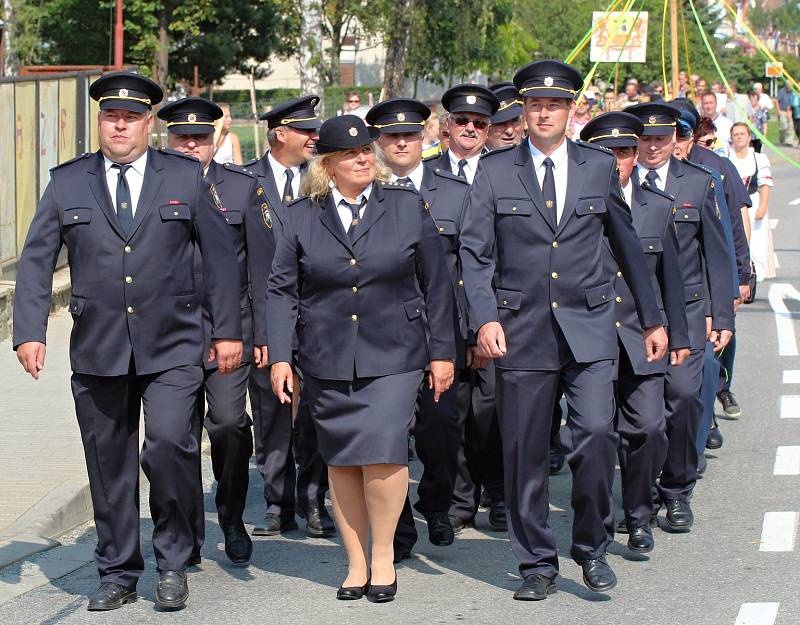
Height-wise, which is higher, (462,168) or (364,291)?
(462,168)

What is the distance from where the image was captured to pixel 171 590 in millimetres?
6410

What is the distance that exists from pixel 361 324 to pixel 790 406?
5.36 meters

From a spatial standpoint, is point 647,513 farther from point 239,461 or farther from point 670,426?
point 239,461

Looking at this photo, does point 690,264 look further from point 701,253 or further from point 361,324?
point 361,324

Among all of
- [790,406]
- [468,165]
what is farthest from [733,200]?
[790,406]

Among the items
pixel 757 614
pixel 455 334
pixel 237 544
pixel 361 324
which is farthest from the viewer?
pixel 237 544

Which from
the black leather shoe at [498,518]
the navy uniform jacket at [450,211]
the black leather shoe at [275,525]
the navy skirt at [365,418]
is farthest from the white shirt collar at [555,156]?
the black leather shoe at [275,525]

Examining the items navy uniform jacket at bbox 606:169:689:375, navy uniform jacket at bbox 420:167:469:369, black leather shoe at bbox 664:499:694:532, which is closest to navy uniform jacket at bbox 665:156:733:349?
navy uniform jacket at bbox 606:169:689:375

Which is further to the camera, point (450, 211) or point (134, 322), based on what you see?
point (450, 211)

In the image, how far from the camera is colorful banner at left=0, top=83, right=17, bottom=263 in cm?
1424

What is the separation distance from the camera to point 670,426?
7793mm

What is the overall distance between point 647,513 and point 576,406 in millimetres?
1063

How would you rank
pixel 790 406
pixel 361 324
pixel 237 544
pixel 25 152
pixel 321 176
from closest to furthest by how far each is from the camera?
pixel 361 324 → pixel 321 176 → pixel 237 544 → pixel 790 406 → pixel 25 152

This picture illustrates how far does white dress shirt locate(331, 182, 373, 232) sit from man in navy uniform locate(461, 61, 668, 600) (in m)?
0.42
